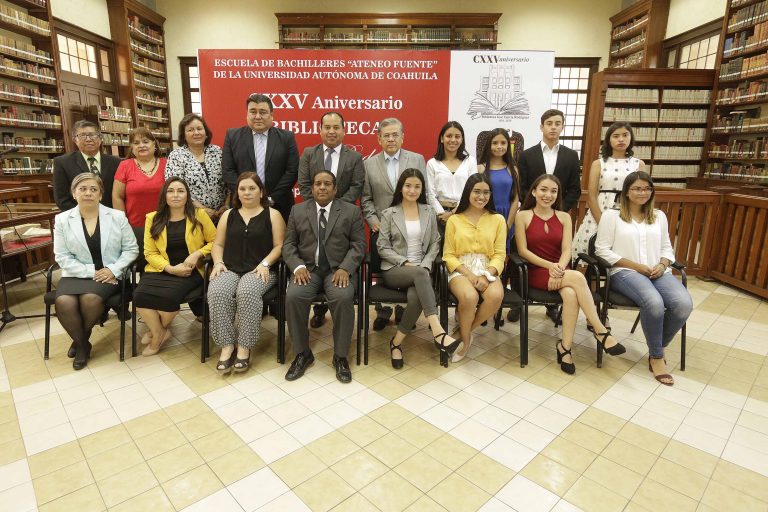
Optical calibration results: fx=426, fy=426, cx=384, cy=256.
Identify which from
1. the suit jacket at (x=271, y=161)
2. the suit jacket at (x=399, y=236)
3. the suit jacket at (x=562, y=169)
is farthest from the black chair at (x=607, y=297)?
the suit jacket at (x=271, y=161)

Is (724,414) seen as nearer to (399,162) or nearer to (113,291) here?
(399,162)

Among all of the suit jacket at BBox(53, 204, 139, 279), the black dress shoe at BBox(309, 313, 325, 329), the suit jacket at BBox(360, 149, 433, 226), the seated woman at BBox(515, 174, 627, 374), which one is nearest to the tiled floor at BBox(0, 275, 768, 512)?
the seated woman at BBox(515, 174, 627, 374)

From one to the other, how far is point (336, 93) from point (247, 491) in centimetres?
360

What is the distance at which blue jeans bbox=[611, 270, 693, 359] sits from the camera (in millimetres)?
2701

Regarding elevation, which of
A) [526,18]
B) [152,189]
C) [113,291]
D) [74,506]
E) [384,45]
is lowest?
[74,506]

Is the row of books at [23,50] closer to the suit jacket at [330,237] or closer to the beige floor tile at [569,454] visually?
the suit jacket at [330,237]

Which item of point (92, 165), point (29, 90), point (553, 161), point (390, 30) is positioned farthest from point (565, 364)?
point (29, 90)

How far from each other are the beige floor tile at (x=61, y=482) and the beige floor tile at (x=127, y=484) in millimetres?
87

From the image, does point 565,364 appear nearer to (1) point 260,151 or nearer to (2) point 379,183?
(2) point 379,183

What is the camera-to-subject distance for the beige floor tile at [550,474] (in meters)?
1.80

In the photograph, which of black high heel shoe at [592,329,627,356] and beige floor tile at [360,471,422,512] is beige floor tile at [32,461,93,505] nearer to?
beige floor tile at [360,471,422,512]

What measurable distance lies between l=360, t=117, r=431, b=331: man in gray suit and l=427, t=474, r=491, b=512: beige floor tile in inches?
64.7

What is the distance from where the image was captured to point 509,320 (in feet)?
12.2

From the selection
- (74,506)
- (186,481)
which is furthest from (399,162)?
(74,506)
